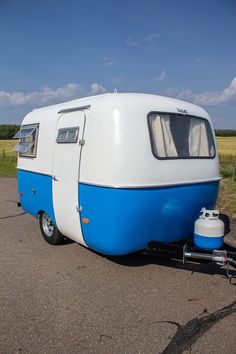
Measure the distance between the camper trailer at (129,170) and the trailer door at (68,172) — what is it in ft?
0.05

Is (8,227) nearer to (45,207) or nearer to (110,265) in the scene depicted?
(45,207)

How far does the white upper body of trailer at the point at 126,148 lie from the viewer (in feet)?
14.4

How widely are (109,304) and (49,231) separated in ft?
8.38

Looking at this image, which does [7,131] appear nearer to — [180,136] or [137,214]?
[180,136]

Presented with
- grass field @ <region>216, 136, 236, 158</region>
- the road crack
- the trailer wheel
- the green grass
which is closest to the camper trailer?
the trailer wheel

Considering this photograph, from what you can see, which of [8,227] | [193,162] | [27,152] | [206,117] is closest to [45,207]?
[27,152]

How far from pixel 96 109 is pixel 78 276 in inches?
89.0

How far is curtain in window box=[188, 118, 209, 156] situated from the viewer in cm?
519

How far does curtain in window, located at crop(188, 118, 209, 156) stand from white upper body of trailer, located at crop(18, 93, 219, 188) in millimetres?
183

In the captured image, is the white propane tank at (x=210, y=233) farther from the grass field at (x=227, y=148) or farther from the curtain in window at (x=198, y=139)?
the grass field at (x=227, y=148)

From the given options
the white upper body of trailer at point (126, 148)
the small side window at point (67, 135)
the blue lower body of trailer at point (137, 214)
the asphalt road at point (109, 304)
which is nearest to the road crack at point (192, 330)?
the asphalt road at point (109, 304)

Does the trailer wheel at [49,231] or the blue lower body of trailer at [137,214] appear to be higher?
the blue lower body of trailer at [137,214]

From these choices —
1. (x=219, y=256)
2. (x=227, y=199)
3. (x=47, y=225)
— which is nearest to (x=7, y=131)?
(x=227, y=199)

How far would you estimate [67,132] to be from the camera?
5281 mm
